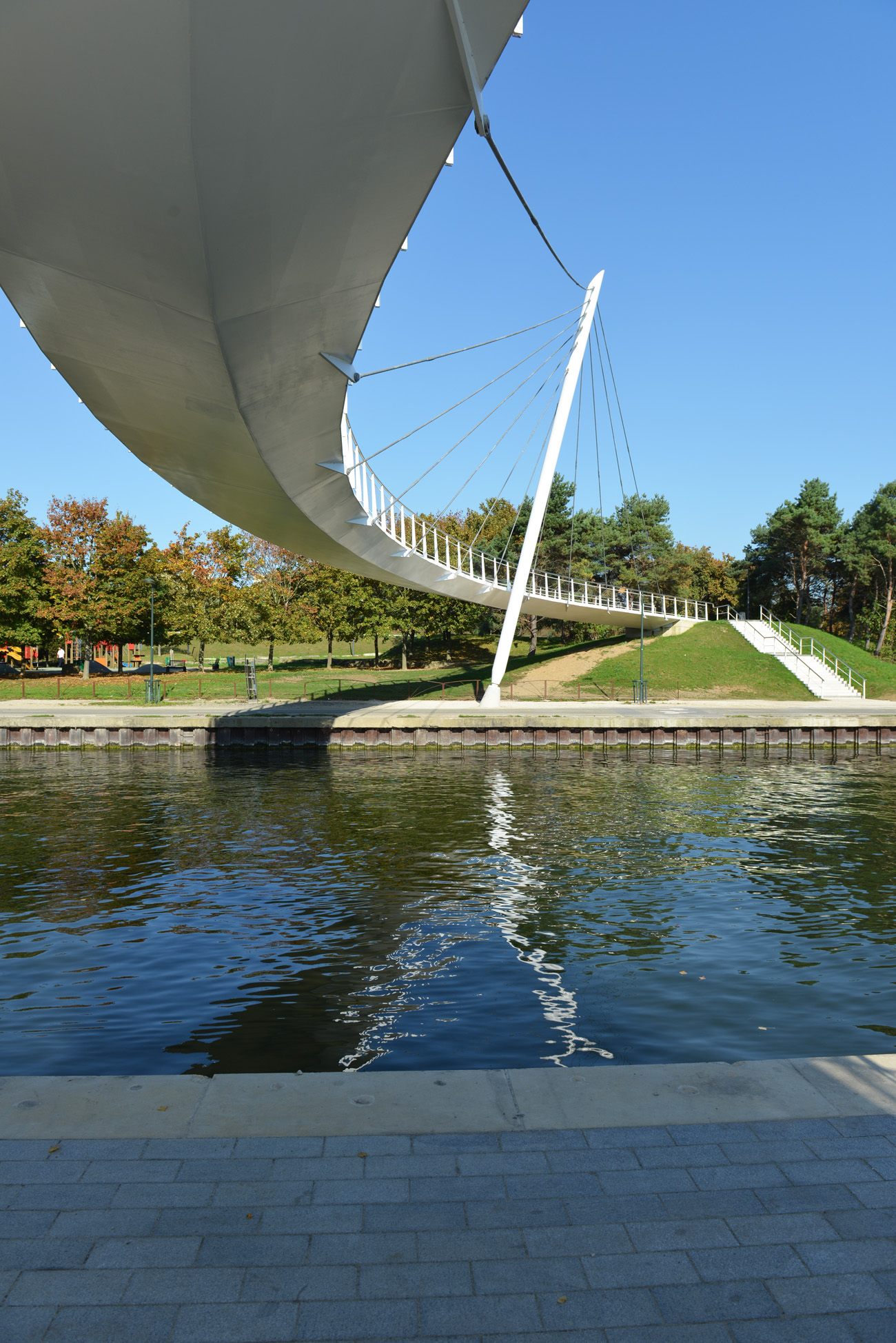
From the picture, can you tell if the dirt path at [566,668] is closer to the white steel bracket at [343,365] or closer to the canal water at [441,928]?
the canal water at [441,928]

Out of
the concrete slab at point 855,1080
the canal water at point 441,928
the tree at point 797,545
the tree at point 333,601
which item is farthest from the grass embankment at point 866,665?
the concrete slab at point 855,1080

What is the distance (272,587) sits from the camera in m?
64.2

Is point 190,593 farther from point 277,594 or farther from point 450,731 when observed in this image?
point 450,731

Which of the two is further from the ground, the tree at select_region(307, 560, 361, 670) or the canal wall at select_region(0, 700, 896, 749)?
the tree at select_region(307, 560, 361, 670)

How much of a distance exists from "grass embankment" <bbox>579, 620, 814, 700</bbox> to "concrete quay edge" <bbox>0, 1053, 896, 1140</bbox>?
38905mm

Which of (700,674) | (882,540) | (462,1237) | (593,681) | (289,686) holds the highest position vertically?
(882,540)

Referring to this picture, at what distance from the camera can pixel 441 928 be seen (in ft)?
38.2

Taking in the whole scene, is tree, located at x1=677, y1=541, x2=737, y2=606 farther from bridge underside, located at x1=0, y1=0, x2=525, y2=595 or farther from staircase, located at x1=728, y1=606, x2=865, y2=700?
bridge underside, located at x1=0, y1=0, x2=525, y2=595

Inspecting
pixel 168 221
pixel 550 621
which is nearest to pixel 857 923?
pixel 168 221

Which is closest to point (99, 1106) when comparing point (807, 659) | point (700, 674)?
point (700, 674)

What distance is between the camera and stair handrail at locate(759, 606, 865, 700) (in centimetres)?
4803

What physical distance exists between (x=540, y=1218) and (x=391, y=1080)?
1.70 metres

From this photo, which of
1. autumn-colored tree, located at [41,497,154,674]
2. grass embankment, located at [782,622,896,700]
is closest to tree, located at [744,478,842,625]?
grass embankment, located at [782,622,896,700]

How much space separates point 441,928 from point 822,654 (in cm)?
4519
